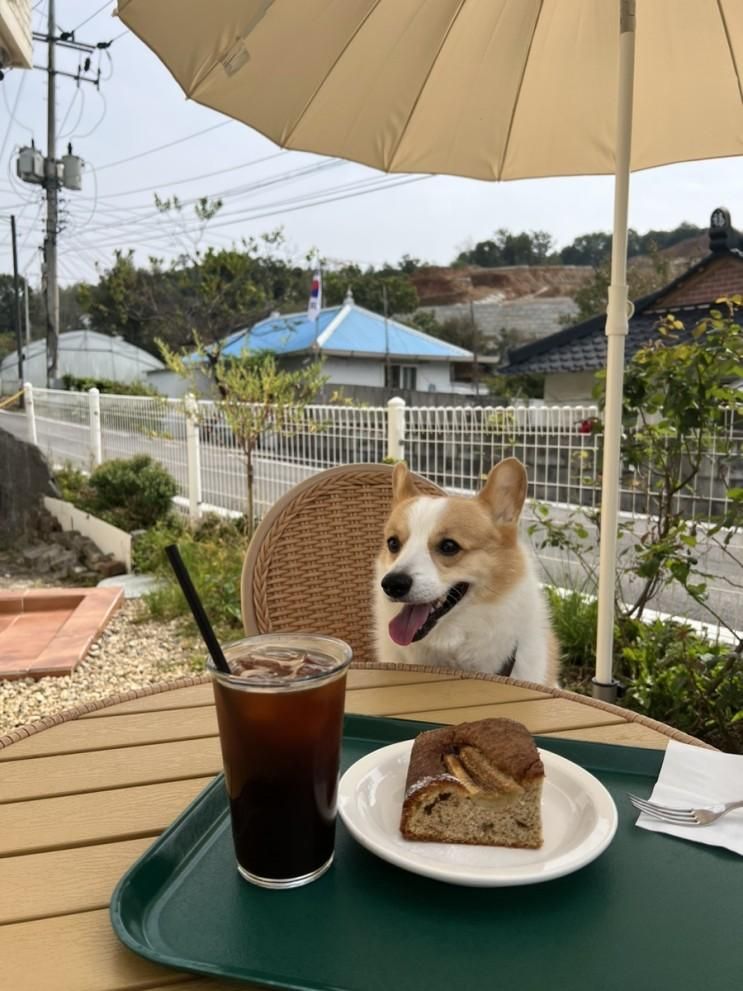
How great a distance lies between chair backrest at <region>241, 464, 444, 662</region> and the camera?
1509 mm

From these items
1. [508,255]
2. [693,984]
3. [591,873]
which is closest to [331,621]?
[591,873]

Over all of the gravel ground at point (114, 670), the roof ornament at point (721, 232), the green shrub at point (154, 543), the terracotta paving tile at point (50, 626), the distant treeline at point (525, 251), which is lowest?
the gravel ground at point (114, 670)

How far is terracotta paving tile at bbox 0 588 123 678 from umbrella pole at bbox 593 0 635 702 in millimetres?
2553

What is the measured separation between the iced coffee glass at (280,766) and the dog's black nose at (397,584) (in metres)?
0.67

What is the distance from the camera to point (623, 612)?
3217 mm

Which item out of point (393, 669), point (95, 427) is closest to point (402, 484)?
point (393, 669)

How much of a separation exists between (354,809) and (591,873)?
22 centimetres

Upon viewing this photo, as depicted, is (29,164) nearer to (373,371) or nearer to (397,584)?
(373,371)

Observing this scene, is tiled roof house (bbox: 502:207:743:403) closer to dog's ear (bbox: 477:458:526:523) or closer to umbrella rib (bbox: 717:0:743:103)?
umbrella rib (bbox: 717:0:743:103)

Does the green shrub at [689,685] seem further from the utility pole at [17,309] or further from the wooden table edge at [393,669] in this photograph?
the utility pole at [17,309]

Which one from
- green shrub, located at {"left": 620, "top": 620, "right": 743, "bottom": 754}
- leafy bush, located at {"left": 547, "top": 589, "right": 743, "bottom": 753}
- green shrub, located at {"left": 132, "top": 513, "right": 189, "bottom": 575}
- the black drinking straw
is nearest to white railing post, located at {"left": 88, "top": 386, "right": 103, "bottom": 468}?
green shrub, located at {"left": 132, "top": 513, "right": 189, "bottom": 575}

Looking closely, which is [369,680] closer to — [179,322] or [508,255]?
[179,322]

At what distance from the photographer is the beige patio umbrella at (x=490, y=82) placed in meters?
1.46

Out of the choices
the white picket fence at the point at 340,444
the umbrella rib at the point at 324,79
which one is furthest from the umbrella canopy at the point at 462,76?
the white picket fence at the point at 340,444
